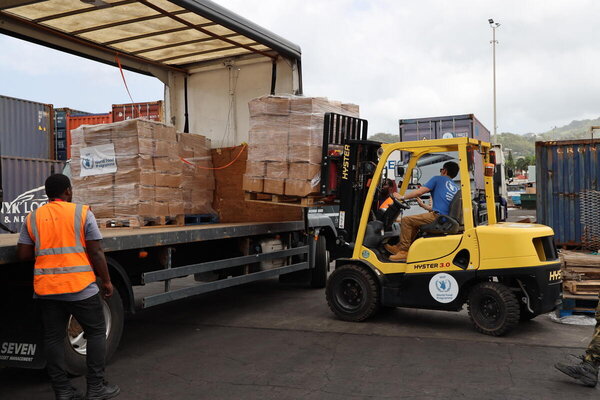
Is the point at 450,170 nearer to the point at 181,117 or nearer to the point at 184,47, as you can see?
the point at 184,47

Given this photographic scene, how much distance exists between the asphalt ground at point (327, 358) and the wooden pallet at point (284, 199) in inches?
56.0

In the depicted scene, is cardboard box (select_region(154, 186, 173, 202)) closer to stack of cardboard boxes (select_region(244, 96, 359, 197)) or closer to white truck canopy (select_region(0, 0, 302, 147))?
stack of cardboard boxes (select_region(244, 96, 359, 197))

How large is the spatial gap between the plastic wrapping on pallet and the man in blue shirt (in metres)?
2.70

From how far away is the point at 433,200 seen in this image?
20.7 feet

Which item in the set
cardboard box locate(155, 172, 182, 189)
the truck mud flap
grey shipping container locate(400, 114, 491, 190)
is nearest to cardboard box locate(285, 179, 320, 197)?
cardboard box locate(155, 172, 182, 189)

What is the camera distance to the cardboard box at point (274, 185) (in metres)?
6.71

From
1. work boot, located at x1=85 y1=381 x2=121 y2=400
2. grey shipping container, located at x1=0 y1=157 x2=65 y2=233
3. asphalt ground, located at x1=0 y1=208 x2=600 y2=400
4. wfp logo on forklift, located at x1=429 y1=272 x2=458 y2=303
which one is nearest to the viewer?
work boot, located at x1=85 y1=381 x2=121 y2=400

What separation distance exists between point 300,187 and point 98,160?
7.86 ft

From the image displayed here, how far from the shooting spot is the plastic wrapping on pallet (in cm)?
624

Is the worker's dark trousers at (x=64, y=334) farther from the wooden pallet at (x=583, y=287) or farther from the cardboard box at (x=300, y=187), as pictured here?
the wooden pallet at (x=583, y=287)

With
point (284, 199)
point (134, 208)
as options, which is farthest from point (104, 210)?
point (284, 199)

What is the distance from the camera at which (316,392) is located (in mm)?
4258

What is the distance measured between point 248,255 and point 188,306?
4.94 feet

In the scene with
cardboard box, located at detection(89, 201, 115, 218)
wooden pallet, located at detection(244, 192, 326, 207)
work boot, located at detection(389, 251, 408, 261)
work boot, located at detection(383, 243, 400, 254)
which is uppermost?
wooden pallet, located at detection(244, 192, 326, 207)
